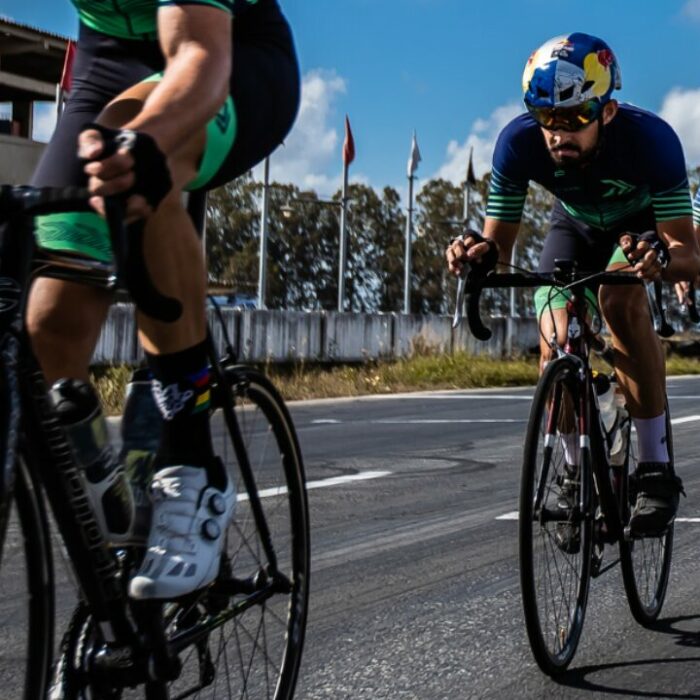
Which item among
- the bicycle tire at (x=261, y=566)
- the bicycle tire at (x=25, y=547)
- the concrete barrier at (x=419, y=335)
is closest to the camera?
the bicycle tire at (x=25, y=547)

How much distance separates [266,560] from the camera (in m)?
3.42

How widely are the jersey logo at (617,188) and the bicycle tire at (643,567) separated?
792 mm

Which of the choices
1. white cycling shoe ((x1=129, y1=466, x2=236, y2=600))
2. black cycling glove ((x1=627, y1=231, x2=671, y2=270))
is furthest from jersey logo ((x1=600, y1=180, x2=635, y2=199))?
white cycling shoe ((x1=129, y1=466, x2=236, y2=600))

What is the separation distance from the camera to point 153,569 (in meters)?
2.82

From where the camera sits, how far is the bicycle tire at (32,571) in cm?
241

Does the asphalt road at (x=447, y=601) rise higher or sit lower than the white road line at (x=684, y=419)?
lower

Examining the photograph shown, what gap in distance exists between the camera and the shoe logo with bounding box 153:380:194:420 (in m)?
2.93

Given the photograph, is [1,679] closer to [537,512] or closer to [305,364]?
[537,512]

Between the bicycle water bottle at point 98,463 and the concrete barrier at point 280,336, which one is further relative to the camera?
the concrete barrier at point 280,336

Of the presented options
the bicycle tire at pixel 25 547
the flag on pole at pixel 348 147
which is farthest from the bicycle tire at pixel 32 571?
the flag on pole at pixel 348 147

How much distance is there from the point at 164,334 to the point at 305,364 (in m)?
21.8

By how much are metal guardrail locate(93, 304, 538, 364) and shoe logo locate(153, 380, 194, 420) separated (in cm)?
1720

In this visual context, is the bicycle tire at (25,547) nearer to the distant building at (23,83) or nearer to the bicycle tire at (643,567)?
the bicycle tire at (643,567)

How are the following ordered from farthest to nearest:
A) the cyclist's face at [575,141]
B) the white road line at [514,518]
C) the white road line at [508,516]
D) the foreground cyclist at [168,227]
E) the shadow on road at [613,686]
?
the white road line at [508,516] → the white road line at [514,518] → the cyclist's face at [575,141] → the shadow on road at [613,686] → the foreground cyclist at [168,227]
